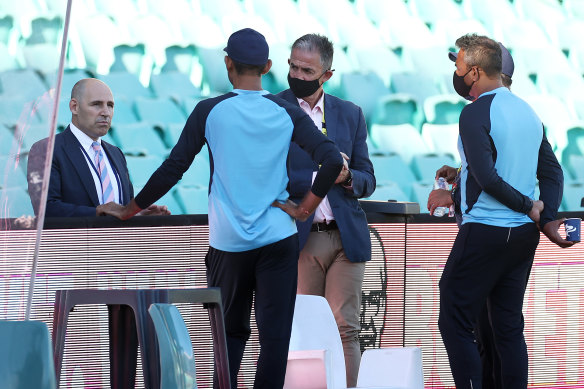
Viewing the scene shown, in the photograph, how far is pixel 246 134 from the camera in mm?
2320

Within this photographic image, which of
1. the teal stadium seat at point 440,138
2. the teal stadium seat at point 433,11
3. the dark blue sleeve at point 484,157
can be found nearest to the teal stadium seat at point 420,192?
the teal stadium seat at point 440,138

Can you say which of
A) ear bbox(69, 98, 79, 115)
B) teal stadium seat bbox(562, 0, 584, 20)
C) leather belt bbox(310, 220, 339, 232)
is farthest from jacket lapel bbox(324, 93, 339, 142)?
teal stadium seat bbox(562, 0, 584, 20)

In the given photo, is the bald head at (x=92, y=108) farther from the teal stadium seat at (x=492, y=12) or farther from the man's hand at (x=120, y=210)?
the teal stadium seat at (x=492, y=12)

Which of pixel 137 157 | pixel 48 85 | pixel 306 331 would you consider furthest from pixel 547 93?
pixel 48 85

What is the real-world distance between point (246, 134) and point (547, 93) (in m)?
6.91

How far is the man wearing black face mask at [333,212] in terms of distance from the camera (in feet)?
9.21

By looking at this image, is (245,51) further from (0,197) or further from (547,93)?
(547,93)

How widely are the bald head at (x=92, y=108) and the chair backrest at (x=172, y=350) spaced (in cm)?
182

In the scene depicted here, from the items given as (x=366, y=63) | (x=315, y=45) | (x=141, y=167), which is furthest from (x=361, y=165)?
(x=366, y=63)

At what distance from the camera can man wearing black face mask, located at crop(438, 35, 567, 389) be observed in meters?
2.50

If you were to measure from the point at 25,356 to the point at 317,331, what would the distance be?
4.74 feet

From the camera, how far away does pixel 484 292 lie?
2543 mm

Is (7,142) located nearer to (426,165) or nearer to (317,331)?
(317,331)

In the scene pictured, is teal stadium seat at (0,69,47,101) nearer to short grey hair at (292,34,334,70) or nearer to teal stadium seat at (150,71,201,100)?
short grey hair at (292,34,334,70)
